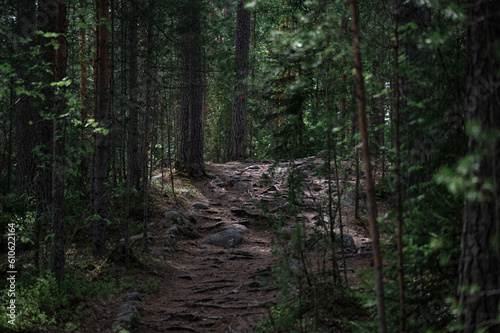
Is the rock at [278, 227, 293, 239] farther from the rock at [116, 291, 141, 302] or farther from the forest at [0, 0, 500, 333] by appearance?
the rock at [116, 291, 141, 302]

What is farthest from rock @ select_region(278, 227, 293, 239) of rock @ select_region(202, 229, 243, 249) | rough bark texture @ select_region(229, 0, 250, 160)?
rough bark texture @ select_region(229, 0, 250, 160)

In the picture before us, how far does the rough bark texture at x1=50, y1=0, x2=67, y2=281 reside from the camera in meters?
5.34

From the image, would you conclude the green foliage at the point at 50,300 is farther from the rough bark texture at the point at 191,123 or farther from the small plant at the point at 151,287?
the rough bark texture at the point at 191,123

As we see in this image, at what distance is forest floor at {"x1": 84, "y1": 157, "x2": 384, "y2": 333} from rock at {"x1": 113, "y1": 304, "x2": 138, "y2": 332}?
0.09 m

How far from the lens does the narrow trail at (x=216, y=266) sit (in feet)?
16.9

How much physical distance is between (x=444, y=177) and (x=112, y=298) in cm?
541

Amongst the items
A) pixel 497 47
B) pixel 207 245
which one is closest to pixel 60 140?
pixel 207 245

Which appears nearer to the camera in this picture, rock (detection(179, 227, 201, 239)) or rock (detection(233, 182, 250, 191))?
rock (detection(179, 227, 201, 239))

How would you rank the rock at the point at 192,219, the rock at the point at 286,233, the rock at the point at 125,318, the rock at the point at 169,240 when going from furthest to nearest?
the rock at the point at 192,219, the rock at the point at 169,240, the rock at the point at 125,318, the rock at the point at 286,233

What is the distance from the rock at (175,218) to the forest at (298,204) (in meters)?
0.06

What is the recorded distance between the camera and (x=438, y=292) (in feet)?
9.70

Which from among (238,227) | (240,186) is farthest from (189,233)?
(240,186)

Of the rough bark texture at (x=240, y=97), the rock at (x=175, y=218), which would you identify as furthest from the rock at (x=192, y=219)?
the rough bark texture at (x=240, y=97)

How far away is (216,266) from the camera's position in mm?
7965
